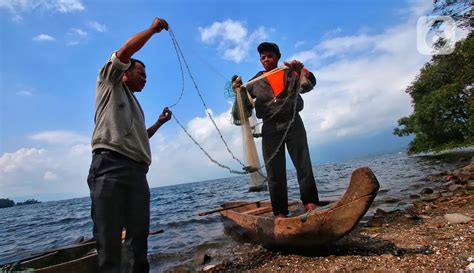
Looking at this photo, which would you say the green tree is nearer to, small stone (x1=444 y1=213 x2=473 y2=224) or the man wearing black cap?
small stone (x1=444 y1=213 x2=473 y2=224)

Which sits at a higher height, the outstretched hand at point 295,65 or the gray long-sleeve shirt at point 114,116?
the outstretched hand at point 295,65

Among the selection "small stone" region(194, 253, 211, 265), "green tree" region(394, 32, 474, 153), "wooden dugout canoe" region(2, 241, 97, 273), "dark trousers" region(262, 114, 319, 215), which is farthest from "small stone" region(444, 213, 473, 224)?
"green tree" region(394, 32, 474, 153)

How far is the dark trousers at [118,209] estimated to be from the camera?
3.15 m

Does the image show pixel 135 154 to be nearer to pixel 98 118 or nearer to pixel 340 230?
pixel 98 118

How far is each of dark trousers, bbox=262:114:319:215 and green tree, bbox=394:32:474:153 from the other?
34557mm

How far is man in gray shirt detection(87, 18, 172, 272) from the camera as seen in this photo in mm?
3164

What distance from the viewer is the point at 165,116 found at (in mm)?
5051

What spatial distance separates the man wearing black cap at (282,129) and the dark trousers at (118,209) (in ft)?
9.10

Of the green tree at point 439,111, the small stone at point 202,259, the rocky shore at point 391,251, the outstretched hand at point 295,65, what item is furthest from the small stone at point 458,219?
the green tree at point 439,111

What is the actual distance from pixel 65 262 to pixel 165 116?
3.64 metres

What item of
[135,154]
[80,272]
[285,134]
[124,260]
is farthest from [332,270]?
[80,272]

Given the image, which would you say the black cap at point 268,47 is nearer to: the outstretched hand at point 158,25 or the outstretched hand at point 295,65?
the outstretched hand at point 295,65

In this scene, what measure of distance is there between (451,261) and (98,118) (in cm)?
459

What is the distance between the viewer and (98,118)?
3.45m
